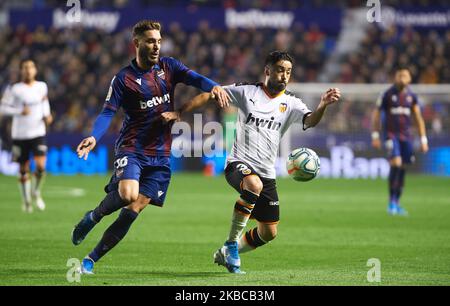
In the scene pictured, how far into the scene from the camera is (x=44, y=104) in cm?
1638

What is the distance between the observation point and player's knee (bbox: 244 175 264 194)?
29.2ft

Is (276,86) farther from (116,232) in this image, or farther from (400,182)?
(400,182)

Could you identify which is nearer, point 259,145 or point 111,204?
point 111,204

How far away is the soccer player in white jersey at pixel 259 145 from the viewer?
29.7 ft

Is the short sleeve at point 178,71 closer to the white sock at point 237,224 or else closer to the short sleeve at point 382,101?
the white sock at point 237,224

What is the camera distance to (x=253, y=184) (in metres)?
8.90

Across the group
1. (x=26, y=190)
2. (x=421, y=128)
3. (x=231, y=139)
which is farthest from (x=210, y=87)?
(x=231, y=139)

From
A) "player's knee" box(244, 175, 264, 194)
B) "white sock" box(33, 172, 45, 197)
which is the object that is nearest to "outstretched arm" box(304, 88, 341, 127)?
"player's knee" box(244, 175, 264, 194)

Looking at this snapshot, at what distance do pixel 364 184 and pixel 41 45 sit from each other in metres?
14.0

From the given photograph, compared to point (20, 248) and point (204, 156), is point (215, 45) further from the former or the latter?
point (20, 248)

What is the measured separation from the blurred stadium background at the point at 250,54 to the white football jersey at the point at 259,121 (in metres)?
17.1

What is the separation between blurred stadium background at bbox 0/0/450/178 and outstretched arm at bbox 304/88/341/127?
1733 centimetres

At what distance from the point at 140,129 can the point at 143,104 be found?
0.25 meters

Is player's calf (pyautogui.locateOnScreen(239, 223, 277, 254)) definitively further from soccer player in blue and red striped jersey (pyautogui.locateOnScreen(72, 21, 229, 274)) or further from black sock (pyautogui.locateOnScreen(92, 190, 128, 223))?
black sock (pyautogui.locateOnScreen(92, 190, 128, 223))
